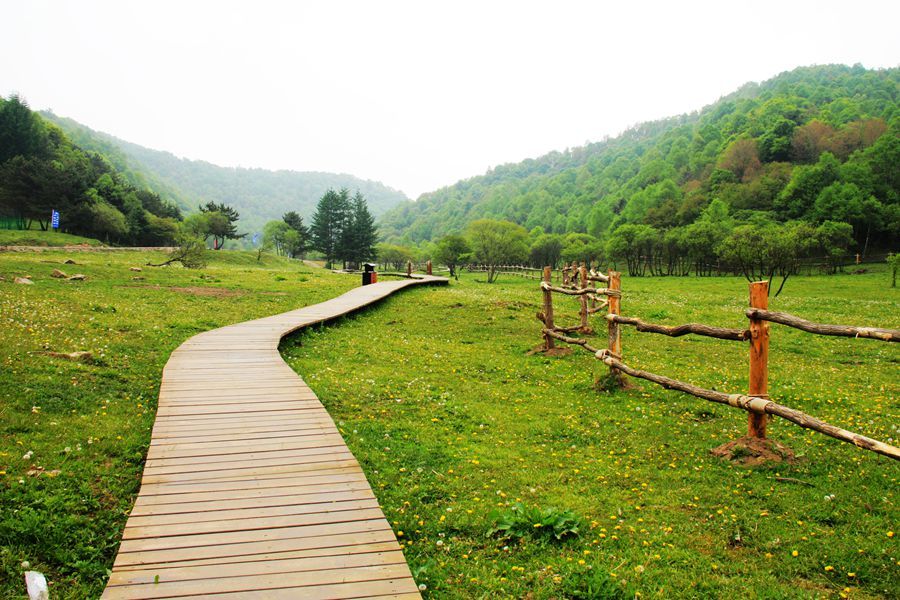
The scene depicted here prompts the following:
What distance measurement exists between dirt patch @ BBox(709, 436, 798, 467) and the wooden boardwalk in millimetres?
5315

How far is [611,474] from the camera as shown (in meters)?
6.83

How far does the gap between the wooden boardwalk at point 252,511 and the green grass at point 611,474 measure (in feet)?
2.18

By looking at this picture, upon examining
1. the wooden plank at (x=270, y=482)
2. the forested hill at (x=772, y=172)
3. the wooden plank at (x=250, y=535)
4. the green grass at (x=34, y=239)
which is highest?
the forested hill at (x=772, y=172)

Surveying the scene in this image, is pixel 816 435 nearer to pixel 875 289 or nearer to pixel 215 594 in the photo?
pixel 215 594

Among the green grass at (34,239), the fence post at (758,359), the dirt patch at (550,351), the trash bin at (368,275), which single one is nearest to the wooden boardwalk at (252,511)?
the fence post at (758,359)

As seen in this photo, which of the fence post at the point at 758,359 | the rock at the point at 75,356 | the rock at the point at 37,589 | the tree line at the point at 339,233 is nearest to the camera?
the rock at the point at 37,589

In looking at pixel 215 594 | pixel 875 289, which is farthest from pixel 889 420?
pixel 875 289

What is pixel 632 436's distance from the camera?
8227 mm

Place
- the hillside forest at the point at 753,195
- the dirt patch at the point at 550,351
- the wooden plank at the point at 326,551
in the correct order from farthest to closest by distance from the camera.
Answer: the hillside forest at the point at 753,195 < the dirt patch at the point at 550,351 < the wooden plank at the point at 326,551

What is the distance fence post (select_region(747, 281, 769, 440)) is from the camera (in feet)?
23.8

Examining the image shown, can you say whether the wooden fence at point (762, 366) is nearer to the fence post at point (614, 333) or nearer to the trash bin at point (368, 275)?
the fence post at point (614, 333)

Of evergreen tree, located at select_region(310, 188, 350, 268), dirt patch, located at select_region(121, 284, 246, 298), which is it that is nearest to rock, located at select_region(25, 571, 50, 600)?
dirt patch, located at select_region(121, 284, 246, 298)

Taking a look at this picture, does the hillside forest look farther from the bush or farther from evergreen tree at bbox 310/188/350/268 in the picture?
the bush

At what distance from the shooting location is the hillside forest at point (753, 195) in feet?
215
